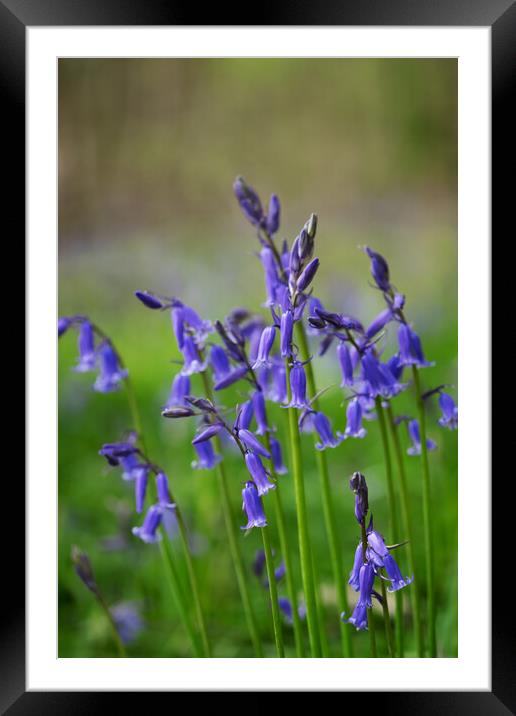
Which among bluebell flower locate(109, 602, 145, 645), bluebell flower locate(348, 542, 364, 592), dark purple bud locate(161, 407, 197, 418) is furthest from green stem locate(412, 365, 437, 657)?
bluebell flower locate(109, 602, 145, 645)

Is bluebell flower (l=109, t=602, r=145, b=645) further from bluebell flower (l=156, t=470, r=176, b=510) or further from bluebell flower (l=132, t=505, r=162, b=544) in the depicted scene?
bluebell flower (l=156, t=470, r=176, b=510)

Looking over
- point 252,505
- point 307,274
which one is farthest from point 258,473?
point 307,274

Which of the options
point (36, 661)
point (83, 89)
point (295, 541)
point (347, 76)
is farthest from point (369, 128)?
point (36, 661)

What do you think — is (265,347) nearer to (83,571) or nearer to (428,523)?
(428,523)

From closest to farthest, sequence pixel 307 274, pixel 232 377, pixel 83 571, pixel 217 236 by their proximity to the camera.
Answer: pixel 307 274, pixel 232 377, pixel 83 571, pixel 217 236

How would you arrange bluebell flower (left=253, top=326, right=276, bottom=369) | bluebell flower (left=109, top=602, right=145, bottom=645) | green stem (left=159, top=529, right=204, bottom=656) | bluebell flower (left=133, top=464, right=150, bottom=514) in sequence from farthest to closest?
bluebell flower (left=109, top=602, right=145, bottom=645)
green stem (left=159, top=529, right=204, bottom=656)
bluebell flower (left=133, top=464, right=150, bottom=514)
bluebell flower (left=253, top=326, right=276, bottom=369)

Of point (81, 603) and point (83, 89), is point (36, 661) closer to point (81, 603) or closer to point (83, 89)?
point (81, 603)

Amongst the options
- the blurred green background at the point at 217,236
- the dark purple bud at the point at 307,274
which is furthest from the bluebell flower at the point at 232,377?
the blurred green background at the point at 217,236
